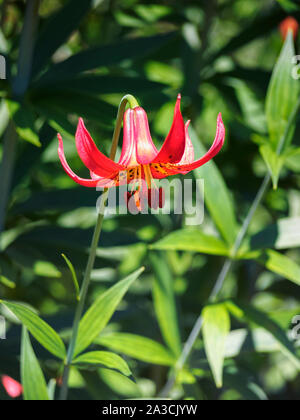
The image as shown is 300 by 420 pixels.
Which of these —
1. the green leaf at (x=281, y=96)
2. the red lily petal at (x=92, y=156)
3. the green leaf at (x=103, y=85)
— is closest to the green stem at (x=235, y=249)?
the green leaf at (x=281, y=96)

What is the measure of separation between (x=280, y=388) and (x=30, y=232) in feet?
3.12

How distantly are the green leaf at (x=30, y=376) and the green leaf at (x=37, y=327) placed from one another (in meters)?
0.01

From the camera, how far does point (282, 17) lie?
1.11 meters

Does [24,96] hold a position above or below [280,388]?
above

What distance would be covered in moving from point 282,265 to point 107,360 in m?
0.32

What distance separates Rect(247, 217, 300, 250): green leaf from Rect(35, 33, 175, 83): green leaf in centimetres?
37

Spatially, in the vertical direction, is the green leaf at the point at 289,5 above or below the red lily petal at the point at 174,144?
above

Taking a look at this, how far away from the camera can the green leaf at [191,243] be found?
29.8 inches

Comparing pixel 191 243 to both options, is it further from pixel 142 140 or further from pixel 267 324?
pixel 142 140

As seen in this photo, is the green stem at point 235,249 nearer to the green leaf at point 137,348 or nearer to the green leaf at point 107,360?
the green leaf at point 137,348

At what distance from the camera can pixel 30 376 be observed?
0.59m

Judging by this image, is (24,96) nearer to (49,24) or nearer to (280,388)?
(49,24)

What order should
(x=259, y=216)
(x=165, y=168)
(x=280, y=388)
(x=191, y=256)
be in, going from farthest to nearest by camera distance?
(x=280, y=388), (x=259, y=216), (x=191, y=256), (x=165, y=168)
